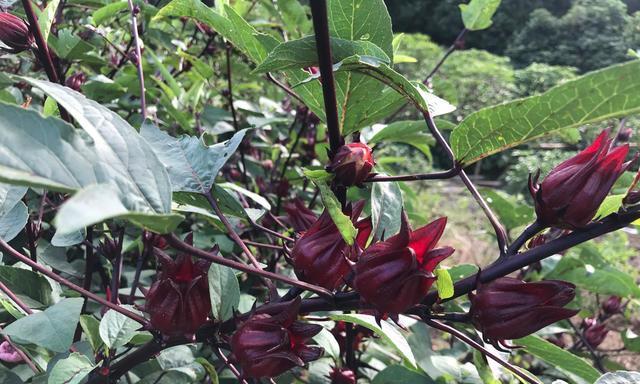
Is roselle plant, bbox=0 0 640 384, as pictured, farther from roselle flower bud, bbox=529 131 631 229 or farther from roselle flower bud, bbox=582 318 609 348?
roselle flower bud, bbox=582 318 609 348

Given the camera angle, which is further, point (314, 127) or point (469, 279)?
point (314, 127)

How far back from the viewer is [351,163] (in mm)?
435

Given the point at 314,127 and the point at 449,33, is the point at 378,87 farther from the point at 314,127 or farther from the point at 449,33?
the point at 449,33

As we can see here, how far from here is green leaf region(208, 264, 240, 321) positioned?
19.2 inches

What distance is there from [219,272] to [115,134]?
225 mm

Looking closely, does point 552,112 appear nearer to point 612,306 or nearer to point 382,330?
point 382,330

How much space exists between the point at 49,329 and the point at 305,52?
→ 0.33 meters

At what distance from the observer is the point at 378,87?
18.5 inches

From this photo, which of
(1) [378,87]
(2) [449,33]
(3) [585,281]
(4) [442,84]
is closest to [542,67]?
(2) [449,33]

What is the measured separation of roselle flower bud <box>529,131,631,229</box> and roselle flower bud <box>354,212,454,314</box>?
83mm

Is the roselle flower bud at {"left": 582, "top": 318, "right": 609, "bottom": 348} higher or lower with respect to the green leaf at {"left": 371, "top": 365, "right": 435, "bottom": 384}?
lower

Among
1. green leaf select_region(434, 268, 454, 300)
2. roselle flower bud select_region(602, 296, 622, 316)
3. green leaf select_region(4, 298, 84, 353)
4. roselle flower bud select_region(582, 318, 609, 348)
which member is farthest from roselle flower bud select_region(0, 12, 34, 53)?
roselle flower bud select_region(602, 296, 622, 316)

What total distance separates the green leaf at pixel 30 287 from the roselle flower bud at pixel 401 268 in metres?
0.45

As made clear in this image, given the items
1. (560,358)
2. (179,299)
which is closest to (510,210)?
(560,358)
